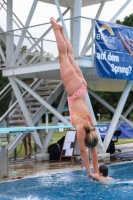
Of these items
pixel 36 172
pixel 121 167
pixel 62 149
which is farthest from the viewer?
pixel 62 149

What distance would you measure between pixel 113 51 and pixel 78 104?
731 centimetres

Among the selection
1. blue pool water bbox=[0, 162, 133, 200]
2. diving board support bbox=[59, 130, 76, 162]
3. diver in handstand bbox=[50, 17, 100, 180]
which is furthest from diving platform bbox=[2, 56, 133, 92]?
diver in handstand bbox=[50, 17, 100, 180]

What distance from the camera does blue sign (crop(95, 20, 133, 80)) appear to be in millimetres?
14555

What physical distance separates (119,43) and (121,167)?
4.37 meters

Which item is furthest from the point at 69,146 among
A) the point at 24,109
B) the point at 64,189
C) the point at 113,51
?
the point at 64,189

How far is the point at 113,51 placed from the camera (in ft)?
49.5

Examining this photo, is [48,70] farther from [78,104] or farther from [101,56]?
[78,104]

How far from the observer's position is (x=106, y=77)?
14.8 m

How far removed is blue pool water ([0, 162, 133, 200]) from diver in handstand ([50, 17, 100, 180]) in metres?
1.23

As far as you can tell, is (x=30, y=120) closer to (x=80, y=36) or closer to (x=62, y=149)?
(x=62, y=149)

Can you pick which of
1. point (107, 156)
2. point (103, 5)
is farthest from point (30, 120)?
point (103, 5)

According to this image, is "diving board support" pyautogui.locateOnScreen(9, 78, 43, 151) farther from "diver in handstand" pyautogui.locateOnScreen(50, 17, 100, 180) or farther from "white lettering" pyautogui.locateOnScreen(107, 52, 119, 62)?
"diver in handstand" pyautogui.locateOnScreen(50, 17, 100, 180)

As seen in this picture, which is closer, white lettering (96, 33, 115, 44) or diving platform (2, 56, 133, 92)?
diving platform (2, 56, 133, 92)

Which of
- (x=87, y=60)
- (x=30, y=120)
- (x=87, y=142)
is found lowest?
(x=30, y=120)
